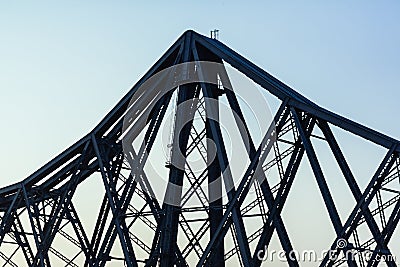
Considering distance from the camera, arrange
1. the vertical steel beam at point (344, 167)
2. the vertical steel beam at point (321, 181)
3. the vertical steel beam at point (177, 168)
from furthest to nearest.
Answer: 1. the vertical steel beam at point (177, 168)
2. the vertical steel beam at point (344, 167)
3. the vertical steel beam at point (321, 181)

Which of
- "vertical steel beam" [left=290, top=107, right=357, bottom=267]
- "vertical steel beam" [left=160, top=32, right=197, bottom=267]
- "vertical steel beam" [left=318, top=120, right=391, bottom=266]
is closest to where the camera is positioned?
"vertical steel beam" [left=290, top=107, right=357, bottom=267]

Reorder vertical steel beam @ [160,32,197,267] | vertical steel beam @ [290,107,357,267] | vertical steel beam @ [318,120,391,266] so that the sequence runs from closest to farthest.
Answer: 1. vertical steel beam @ [290,107,357,267]
2. vertical steel beam @ [318,120,391,266]
3. vertical steel beam @ [160,32,197,267]

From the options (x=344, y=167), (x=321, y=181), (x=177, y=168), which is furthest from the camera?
(x=177, y=168)

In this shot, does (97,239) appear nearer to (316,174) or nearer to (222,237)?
(222,237)

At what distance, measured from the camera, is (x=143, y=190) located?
45312 millimetres

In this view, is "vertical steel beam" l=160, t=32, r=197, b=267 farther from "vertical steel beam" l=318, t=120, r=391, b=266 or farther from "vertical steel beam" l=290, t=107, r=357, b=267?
"vertical steel beam" l=318, t=120, r=391, b=266

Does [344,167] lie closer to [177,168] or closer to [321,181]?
[321,181]

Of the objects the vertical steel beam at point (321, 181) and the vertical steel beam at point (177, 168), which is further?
the vertical steel beam at point (177, 168)

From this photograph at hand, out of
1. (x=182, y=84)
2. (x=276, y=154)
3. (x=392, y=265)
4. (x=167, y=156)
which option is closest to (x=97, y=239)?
(x=167, y=156)

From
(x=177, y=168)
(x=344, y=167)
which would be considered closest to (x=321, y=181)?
(x=344, y=167)

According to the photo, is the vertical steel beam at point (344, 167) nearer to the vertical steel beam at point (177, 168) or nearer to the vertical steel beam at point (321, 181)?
the vertical steel beam at point (321, 181)

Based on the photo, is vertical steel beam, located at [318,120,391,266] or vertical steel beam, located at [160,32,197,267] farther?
vertical steel beam, located at [160,32,197,267]

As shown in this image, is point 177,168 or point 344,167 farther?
point 177,168

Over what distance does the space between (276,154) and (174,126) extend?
675 centimetres
